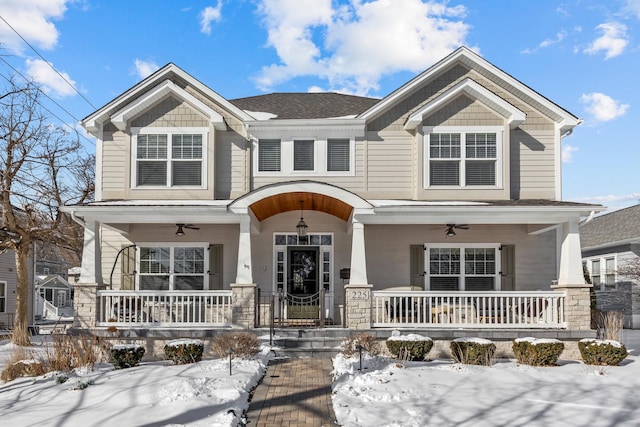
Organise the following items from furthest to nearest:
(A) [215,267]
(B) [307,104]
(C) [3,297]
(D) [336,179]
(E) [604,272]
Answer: (C) [3,297]
(E) [604,272]
(B) [307,104]
(A) [215,267]
(D) [336,179]

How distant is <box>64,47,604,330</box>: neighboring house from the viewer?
13531 mm

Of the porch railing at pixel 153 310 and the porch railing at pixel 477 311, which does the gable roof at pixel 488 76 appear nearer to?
the porch railing at pixel 477 311

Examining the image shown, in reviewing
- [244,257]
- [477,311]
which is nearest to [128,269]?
[244,257]

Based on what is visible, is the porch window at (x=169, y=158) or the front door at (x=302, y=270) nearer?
the porch window at (x=169, y=158)

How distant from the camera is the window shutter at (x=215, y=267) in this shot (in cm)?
1396

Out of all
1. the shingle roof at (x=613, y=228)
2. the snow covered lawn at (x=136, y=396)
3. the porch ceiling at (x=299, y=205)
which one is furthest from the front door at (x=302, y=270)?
the shingle roof at (x=613, y=228)

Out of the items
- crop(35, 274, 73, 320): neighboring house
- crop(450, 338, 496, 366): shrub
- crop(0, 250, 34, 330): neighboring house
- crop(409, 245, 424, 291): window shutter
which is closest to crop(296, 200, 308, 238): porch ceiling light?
crop(409, 245, 424, 291): window shutter

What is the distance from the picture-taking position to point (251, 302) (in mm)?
11617

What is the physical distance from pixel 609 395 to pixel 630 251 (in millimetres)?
14902

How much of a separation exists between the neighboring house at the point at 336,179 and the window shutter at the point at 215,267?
0.03 metres

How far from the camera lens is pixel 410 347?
1041 centimetres

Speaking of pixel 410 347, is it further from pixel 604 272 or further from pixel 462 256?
pixel 604 272

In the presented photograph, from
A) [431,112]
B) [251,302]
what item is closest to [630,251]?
[431,112]

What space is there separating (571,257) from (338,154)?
640 cm
